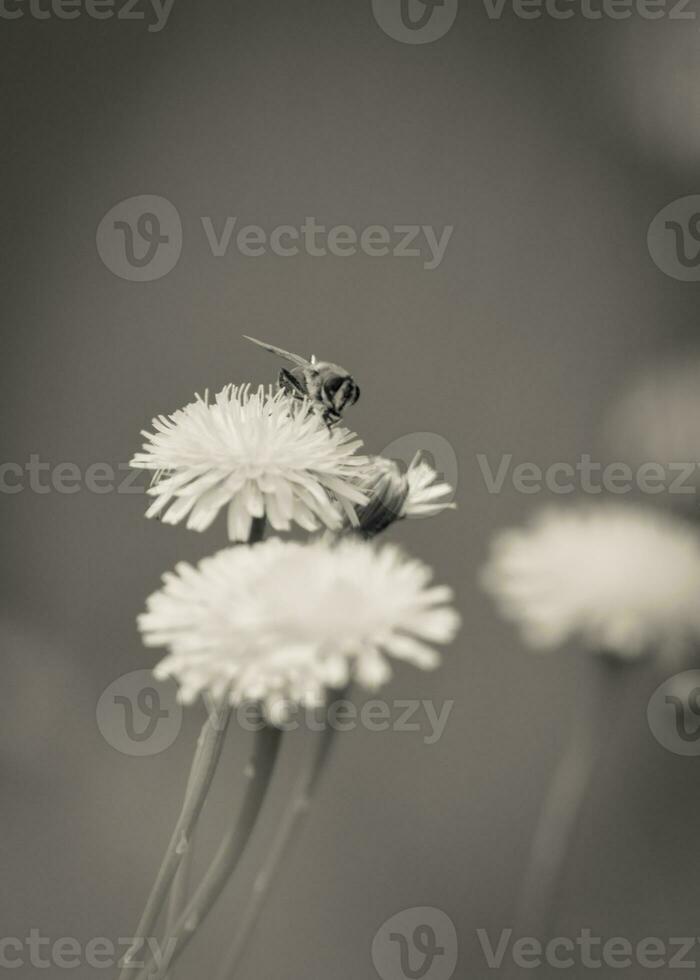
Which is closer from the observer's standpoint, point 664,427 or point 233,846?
point 233,846

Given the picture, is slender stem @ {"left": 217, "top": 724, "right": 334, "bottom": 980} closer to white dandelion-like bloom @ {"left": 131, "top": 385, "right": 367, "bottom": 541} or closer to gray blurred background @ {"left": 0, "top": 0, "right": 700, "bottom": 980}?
white dandelion-like bloom @ {"left": 131, "top": 385, "right": 367, "bottom": 541}

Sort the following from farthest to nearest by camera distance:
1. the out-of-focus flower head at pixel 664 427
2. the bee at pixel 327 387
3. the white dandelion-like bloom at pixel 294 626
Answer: the out-of-focus flower head at pixel 664 427 < the bee at pixel 327 387 < the white dandelion-like bloom at pixel 294 626

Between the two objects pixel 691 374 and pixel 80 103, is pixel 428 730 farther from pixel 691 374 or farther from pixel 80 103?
pixel 80 103

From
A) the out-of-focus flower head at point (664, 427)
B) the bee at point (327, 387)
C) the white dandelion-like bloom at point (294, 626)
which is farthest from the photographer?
the out-of-focus flower head at point (664, 427)

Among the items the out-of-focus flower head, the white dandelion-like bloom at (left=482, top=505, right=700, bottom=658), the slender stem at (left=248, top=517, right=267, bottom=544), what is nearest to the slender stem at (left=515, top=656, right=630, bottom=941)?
the white dandelion-like bloom at (left=482, top=505, right=700, bottom=658)

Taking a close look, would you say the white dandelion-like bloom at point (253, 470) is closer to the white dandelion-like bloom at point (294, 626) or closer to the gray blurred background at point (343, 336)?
the white dandelion-like bloom at point (294, 626)

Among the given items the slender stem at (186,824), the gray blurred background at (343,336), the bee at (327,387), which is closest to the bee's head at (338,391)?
the bee at (327,387)

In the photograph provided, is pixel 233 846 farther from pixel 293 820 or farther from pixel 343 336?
pixel 343 336

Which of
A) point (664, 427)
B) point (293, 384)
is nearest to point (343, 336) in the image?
point (664, 427)
